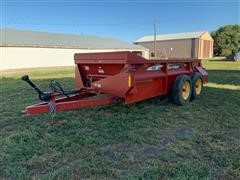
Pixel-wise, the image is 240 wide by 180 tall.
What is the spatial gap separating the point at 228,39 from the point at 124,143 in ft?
Result: 194

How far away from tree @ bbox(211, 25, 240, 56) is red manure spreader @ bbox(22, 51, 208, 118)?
53.8 meters

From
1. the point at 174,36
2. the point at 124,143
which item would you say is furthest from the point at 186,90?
the point at 174,36

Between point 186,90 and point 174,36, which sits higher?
point 174,36

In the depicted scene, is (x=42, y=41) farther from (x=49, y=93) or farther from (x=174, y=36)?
(x=174, y=36)

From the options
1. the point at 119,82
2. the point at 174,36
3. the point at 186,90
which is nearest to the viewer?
the point at 119,82

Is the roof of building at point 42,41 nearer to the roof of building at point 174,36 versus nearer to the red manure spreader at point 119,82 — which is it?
the red manure spreader at point 119,82

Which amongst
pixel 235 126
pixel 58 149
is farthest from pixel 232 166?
pixel 58 149

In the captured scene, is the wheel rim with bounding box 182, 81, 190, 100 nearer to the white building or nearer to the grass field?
the grass field

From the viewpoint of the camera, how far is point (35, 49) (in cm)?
2569

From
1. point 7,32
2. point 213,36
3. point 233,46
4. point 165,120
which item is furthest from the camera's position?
point 213,36

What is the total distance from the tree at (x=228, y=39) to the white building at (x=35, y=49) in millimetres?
35135

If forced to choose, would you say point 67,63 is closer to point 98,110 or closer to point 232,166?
point 98,110

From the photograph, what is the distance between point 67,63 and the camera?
94.6ft

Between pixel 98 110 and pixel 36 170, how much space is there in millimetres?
2831
